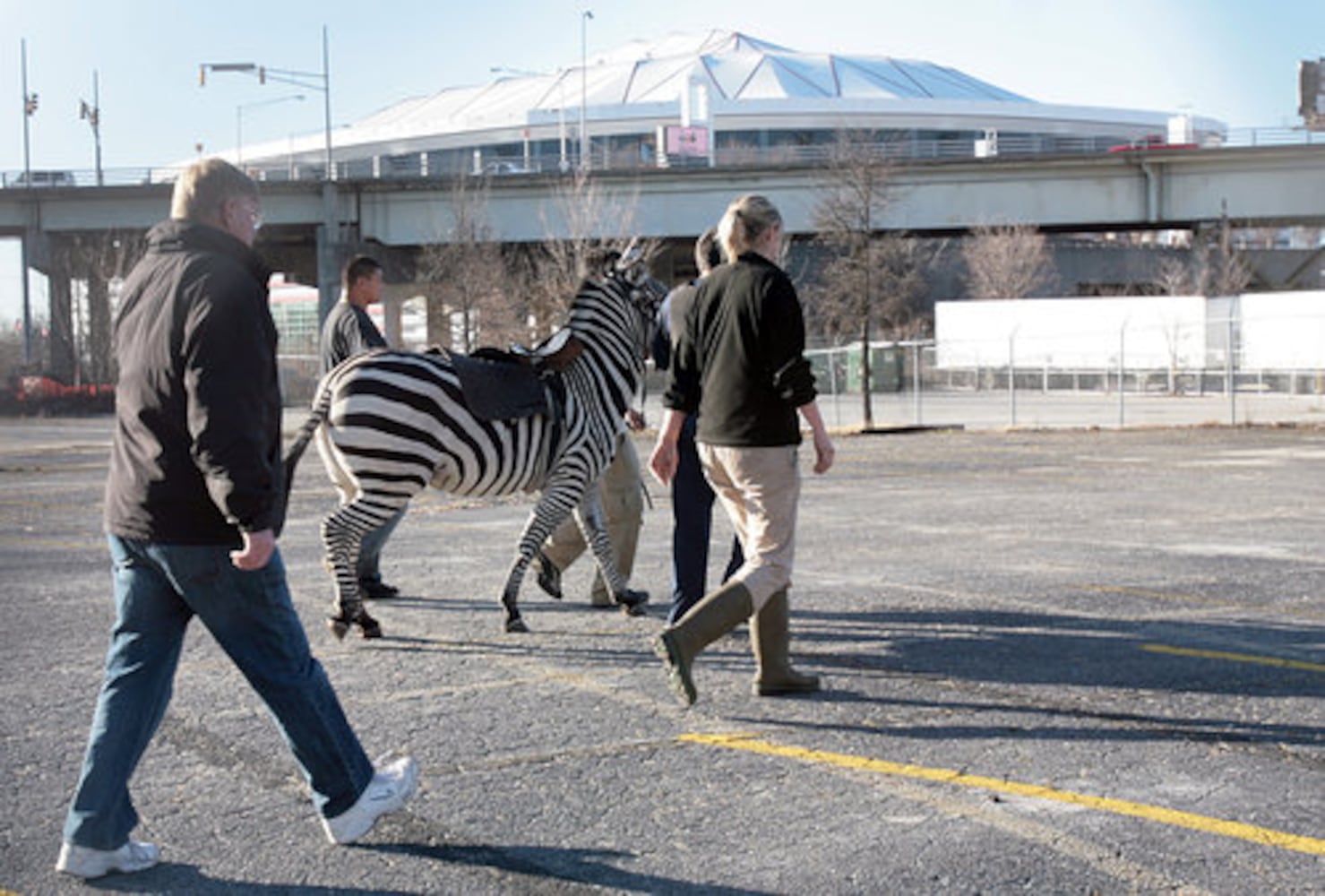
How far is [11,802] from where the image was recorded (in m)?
5.56

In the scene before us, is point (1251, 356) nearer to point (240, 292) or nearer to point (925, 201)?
point (925, 201)

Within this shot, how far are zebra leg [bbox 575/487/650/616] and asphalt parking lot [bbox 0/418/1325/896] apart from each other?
0.15 meters

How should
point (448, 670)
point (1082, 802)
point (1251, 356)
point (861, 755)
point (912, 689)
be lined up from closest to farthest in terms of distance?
point (1082, 802) < point (861, 755) < point (912, 689) < point (448, 670) < point (1251, 356)

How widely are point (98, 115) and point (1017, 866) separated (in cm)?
8311

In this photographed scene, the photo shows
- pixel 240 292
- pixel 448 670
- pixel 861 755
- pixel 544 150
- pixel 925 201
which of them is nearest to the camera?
pixel 240 292

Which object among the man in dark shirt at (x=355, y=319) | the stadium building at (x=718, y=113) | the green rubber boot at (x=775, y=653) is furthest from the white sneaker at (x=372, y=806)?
the stadium building at (x=718, y=113)

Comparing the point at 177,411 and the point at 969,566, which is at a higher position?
the point at 177,411

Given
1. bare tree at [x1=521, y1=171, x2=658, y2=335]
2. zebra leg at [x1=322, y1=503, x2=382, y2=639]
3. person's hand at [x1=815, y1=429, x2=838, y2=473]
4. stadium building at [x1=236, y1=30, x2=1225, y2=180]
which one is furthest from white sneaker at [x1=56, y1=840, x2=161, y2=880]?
stadium building at [x1=236, y1=30, x2=1225, y2=180]

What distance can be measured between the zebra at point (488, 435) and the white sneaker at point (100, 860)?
9.75 feet

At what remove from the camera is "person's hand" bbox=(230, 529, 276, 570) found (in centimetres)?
457

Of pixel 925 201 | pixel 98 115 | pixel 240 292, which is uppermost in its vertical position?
pixel 98 115

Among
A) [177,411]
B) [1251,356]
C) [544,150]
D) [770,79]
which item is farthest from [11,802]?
[770,79]

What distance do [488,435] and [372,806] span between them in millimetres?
3850

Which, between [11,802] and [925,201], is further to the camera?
[925,201]
